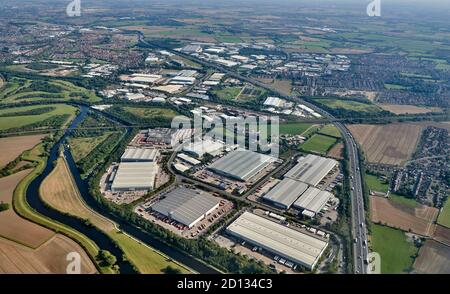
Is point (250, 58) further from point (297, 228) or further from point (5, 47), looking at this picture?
point (297, 228)

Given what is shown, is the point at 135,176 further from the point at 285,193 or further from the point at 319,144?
the point at 319,144

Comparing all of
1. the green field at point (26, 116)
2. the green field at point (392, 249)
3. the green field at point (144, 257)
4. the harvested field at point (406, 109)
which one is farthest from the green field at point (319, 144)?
the green field at point (26, 116)

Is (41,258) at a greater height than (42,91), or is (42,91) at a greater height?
(42,91)

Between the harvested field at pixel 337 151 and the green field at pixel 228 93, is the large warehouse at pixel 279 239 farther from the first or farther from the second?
the green field at pixel 228 93

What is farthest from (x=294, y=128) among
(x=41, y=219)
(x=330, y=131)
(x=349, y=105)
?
(x=41, y=219)

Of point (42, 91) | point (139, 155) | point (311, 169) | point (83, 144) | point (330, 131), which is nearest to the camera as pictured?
point (311, 169)

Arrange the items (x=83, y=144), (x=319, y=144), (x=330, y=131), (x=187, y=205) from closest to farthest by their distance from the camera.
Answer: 1. (x=187, y=205)
2. (x=83, y=144)
3. (x=319, y=144)
4. (x=330, y=131)
